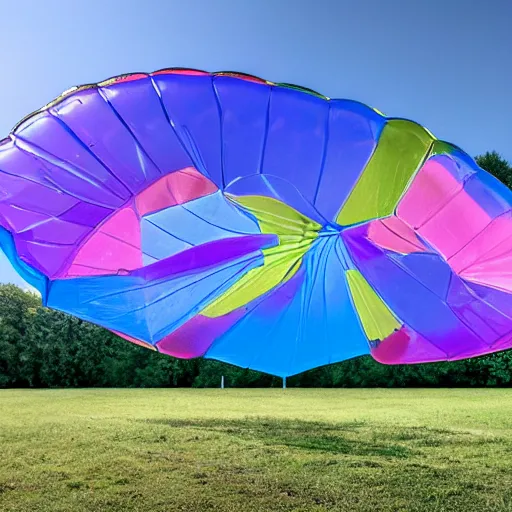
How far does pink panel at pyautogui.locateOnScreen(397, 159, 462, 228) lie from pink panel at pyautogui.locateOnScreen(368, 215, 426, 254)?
11 centimetres

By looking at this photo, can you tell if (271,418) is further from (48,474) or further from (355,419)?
(48,474)

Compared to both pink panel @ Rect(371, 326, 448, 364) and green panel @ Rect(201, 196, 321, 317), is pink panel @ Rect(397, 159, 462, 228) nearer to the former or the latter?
green panel @ Rect(201, 196, 321, 317)

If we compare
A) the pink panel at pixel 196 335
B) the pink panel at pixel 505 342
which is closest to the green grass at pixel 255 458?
the pink panel at pixel 196 335

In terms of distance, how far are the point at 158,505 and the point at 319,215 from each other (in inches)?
89.7

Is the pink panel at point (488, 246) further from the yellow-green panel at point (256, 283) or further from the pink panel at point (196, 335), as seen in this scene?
the pink panel at point (196, 335)

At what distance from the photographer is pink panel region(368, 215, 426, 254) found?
2.66m

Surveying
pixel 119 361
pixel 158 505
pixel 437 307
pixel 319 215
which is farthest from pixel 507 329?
pixel 119 361

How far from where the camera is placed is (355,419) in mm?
8195

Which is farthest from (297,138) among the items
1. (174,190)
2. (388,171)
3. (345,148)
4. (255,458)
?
(255,458)

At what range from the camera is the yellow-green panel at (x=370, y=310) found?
306cm

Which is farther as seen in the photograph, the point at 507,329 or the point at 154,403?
the point at 154,403

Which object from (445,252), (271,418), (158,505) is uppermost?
(445,252)

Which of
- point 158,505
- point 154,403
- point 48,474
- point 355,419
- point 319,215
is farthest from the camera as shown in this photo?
point 154,403

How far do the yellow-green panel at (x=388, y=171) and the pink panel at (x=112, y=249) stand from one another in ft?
3.01
